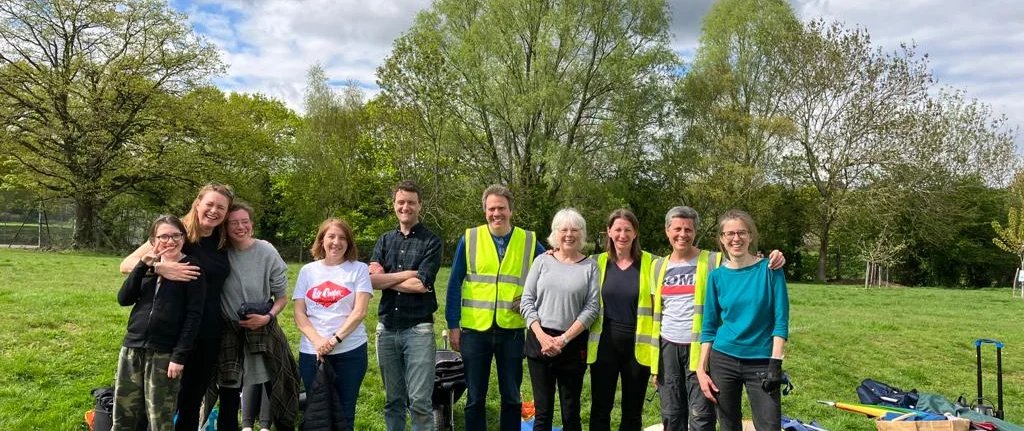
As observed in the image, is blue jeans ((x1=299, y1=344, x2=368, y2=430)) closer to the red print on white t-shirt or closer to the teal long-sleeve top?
the red print on white t-shirt

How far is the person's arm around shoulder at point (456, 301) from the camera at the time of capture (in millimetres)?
4113

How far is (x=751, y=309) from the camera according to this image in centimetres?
354

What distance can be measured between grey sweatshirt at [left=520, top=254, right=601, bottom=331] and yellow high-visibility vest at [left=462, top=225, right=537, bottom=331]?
0.11 meters

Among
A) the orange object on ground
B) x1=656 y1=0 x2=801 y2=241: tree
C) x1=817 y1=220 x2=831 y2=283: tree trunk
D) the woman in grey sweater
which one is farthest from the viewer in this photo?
x1=817 y1=220 x2=831 y2=283: tree trunk

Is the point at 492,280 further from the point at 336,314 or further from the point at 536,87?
the point at 536,87

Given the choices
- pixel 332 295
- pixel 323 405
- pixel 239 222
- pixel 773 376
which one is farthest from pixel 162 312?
pixel 773 376

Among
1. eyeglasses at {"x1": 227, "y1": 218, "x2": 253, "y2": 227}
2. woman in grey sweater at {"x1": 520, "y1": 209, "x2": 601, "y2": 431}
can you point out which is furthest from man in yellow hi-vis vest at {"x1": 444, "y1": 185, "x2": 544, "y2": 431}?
eyeglasses at {"x1": 227, "y1": 218, "x2": 253, "y2": 227}

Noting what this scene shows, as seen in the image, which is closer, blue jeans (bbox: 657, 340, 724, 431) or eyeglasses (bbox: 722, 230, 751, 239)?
eyeglasses (bbox: 722, 230, 751, 239)

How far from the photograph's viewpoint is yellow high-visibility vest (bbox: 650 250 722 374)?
150 inches

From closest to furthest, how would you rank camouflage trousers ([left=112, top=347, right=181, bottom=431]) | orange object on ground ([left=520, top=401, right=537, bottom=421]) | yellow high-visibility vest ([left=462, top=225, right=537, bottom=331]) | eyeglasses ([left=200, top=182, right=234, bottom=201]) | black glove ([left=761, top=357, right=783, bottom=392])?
black glove ([left=761, top=357, right=783, bottom=392]) → camouflage trousers ([left=112, top=347, right=181, bottom=431]) → eyeglasses ([left=200, top=182, right=234, bottom=201]) → yellow high-visibility vest ([left=462, top=225, right=537, bottom=331]) → orange object on ground ([left=520, top=401, right=537, bottom=421])

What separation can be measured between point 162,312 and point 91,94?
2478 centimetres

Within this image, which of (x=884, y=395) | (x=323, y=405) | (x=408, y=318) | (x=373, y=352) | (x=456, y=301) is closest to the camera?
(x=323, y=405)

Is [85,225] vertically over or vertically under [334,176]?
under

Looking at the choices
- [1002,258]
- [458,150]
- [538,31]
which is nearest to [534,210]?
[458,150]
